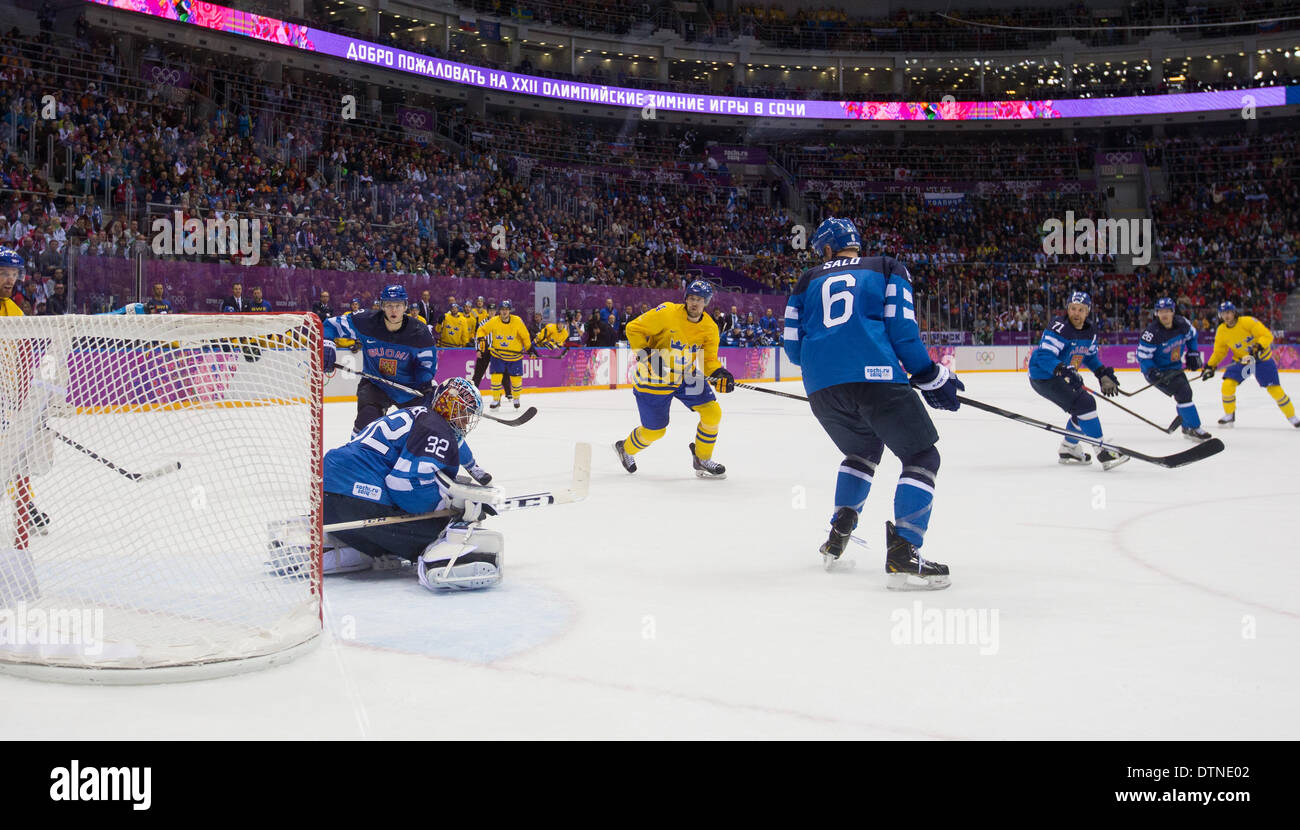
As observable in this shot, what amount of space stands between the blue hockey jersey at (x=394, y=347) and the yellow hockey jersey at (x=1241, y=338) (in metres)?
8.61

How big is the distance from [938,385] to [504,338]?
1021cm

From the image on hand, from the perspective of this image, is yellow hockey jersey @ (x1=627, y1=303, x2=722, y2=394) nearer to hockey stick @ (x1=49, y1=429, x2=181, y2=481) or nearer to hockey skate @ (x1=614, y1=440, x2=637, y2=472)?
hockey skate @ (x1=614, y1=440, x2=637, y2=472)

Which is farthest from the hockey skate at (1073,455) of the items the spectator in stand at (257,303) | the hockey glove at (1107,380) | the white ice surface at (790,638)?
the spectator in stand at (257,303)

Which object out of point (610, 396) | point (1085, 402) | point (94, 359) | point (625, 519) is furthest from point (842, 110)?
point (94, 359)

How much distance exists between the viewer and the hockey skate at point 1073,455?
8.36 meters

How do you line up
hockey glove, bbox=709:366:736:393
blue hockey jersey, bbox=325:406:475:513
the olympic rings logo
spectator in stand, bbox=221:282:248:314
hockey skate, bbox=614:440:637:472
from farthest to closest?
the olympic rings logo, spectator in stand, bbox=221:282:248:314, hockey skate, bbox=614:440:637:472, hockey glove, bbox=709:366:736:393, blue hockey jersey, bbox=325:406:475:513

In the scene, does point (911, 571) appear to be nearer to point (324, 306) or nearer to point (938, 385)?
point (938, 385)

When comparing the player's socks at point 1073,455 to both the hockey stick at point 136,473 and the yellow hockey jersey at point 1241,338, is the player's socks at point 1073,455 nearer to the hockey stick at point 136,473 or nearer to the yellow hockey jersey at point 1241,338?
the yellow hockey jersey at point 1241,338

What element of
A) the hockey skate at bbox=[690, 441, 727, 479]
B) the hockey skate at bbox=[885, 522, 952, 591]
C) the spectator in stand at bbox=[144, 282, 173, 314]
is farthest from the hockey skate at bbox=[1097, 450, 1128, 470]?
the spectator in stand at bbox=[144, 282, 173, 314]

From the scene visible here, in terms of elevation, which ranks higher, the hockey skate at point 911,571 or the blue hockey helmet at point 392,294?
the blue hockey helmet at point 392,294

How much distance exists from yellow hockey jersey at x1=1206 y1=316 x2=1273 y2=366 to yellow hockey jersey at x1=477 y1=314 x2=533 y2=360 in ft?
26.1

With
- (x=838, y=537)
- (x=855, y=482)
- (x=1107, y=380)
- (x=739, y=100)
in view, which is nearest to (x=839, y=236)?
(x=855, y=482)

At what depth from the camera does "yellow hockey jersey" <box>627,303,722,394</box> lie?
7965 mm
